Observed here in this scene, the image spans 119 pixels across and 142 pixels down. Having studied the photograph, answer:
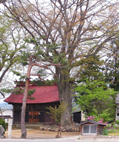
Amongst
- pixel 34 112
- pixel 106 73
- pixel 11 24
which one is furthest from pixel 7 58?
pixel 106 73

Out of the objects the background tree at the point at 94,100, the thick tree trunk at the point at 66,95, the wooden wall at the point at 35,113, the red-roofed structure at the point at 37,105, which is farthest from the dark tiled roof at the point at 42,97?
the background tree at the point at 94,100

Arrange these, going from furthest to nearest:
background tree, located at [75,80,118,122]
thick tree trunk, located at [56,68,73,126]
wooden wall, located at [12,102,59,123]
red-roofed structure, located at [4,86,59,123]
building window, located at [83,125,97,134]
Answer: wooden wall, located at [12,102,59,123], red-roofed structure, located at [4,86,59,123], thick tree trunk, located at [56,68,73,126], background tree, located at [75,80,118,122], building window, located at [83,125,97,134]

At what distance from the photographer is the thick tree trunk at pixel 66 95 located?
25172mm

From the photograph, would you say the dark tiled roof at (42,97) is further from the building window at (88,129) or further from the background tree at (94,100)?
the building window at (88,129)

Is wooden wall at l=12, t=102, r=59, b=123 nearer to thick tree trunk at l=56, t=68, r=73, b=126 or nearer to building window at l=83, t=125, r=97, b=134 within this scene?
thick tree trunk at l=56, t=68, r=73, b=126

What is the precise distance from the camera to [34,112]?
3075cm

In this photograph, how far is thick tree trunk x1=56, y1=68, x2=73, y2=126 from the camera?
→ 991 inches

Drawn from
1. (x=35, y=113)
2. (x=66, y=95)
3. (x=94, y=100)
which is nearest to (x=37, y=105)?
(x=35, y=113)

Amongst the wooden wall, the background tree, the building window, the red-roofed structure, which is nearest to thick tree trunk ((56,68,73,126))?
the red-roofed structure

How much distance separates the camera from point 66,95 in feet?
85.5

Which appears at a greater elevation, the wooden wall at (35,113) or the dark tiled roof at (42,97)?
the dark tiled roof at (42,97)

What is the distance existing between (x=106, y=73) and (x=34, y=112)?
1145 centimetres

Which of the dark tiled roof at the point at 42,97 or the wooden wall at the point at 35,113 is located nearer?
the dark tiled roof at the point at 42,97

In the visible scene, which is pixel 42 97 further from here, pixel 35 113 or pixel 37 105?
pixel 35 113
